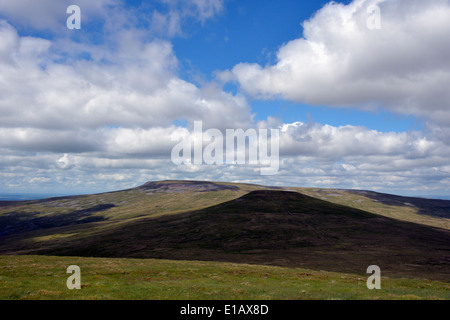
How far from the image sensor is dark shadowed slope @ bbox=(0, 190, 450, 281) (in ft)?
246

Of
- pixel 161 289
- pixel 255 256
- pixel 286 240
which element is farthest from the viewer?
pixel 286 240

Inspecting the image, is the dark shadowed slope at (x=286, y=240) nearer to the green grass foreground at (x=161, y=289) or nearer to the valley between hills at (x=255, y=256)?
the valley between hills at (x=255, y=256)

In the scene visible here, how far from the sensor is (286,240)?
10600 cm

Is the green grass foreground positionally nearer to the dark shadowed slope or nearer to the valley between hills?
the valley between hills

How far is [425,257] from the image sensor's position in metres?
79.3

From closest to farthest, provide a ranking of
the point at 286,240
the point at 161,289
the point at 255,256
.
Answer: the point at 161,289 < the point at 255,256 < the point at 286,240

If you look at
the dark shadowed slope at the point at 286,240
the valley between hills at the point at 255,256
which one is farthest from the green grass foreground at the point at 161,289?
the dark shadowed slope at the point at 286,240

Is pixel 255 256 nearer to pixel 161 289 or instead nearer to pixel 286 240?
pixel 286 240

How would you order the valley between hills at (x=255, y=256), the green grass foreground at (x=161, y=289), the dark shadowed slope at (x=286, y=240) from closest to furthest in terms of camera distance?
the green grass foreground at (x=161, y=289), the valley between hills at (x=255, y=256), the dark shadowed slope at (x=286, y=240)

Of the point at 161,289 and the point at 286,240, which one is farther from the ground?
the point at 161,289

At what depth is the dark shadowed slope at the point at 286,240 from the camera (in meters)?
75.0

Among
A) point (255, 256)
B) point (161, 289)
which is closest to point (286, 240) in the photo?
point (255, 256)
